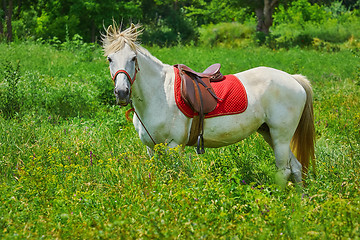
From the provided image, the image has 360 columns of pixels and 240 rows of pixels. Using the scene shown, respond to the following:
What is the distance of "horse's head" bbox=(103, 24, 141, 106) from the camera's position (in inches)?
140

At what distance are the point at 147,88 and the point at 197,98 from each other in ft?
1.84

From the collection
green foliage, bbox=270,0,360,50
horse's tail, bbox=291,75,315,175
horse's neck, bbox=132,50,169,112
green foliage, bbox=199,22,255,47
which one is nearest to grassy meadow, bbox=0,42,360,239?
horse's tail, bbox=291,75,315,175

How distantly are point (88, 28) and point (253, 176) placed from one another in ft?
69.2

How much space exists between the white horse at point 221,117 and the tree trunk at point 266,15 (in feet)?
61.1

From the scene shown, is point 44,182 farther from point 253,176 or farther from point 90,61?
point 90,61

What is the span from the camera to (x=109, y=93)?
26.8 feet

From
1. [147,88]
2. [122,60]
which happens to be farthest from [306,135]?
[122,60]

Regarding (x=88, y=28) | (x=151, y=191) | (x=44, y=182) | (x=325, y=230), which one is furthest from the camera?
(x=88, y=28)

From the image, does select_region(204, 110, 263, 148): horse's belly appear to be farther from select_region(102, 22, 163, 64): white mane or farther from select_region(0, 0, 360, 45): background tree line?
select_region(0, 0, 360, 45): background tree line

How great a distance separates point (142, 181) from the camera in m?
3.52

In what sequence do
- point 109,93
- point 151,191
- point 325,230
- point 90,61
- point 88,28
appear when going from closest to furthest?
1. point 325,230
2. point 151,191
3. point 109,93
4. point 90,61
5. point 88,28

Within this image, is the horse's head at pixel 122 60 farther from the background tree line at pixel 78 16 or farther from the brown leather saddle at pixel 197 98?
the background tree line at pixel 78 16

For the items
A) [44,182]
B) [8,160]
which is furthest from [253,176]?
[8,160]

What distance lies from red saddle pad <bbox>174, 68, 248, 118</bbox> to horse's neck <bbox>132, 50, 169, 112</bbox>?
0.65ft
